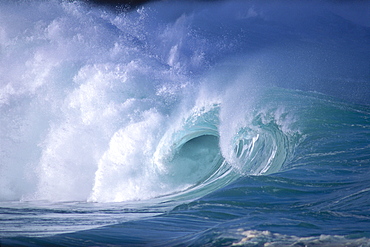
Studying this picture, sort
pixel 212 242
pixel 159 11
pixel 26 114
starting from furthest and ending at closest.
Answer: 1. pixel 159 11
2. pixel 26 114
3. pixel 212 242

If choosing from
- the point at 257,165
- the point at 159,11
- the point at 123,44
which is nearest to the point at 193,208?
the point at 257,165

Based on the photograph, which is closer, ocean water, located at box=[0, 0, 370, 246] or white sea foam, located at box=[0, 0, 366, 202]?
ocean water, located at box=[0, 0, 370, 246]

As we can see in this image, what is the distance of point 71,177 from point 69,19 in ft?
19.1

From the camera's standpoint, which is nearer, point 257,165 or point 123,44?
point 257,165

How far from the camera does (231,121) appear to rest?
9.41m

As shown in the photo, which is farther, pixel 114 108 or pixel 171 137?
pixel 114 108

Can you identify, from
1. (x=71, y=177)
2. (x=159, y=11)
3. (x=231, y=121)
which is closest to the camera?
(x=231, y=121)

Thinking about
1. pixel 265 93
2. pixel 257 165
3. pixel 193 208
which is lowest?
pixel 193 208

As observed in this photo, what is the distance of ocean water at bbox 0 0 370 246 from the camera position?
5.23m

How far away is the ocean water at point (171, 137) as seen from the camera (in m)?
5.23

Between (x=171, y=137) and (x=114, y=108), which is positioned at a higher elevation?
(x=114, y=108)

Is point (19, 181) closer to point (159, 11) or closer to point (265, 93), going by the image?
point (265, 93)

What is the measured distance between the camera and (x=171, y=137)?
1016cm

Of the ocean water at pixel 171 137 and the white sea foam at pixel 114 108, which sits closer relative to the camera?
the ocean water at pixel 171 137
